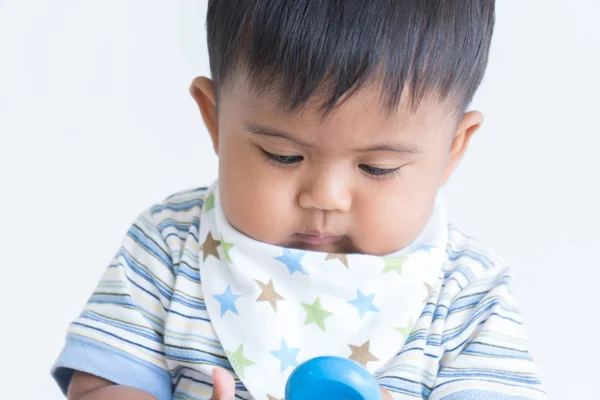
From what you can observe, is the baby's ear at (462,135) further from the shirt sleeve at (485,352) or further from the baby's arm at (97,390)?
the baby's arm at (97,390)

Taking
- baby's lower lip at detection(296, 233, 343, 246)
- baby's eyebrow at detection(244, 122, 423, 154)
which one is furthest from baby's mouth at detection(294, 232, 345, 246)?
baby's eyebrow at detection(244, 122, 423, 154)

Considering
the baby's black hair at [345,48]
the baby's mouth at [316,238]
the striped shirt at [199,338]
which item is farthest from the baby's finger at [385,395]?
the baby's black hair at [345,48]

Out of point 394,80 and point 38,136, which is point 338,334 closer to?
point 394,80

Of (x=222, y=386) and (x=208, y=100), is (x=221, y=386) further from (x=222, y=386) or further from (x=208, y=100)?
(x=208, y=100)

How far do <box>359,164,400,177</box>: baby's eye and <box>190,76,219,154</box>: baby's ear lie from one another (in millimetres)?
161

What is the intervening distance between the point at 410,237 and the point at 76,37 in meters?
0.89

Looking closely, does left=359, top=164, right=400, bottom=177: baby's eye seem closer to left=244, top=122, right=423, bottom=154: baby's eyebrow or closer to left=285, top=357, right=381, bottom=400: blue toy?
left=244, top=122, right=423, bottom=154: baby's eyebrow

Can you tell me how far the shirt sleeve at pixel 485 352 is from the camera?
0.89 metres

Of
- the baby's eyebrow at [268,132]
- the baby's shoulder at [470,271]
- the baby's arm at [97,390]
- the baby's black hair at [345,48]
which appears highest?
the baby's black hair at [345,48]

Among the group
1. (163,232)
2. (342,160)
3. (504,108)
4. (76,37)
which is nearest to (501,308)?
(342,160)

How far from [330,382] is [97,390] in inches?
11.5

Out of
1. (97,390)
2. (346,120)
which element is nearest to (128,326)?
(97,390)

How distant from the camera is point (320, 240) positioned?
0.90 meters

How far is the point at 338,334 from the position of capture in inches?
36.4
